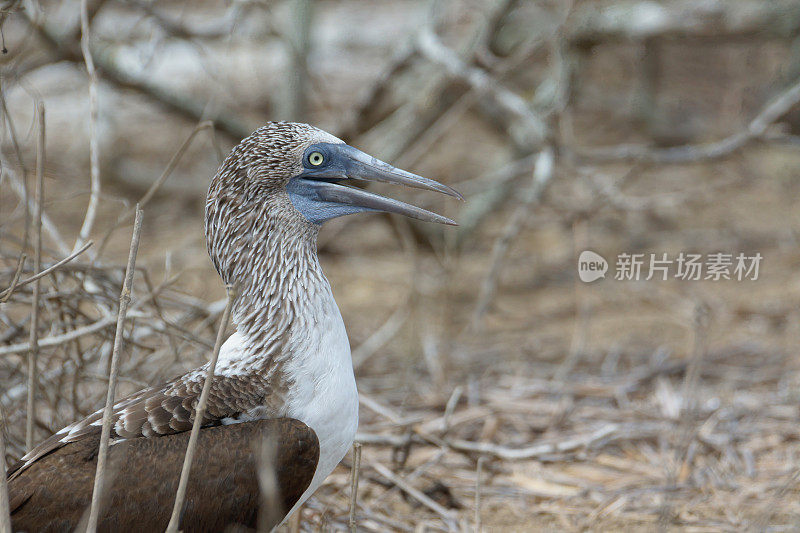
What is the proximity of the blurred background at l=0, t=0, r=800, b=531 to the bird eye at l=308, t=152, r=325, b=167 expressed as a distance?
0.62 metres

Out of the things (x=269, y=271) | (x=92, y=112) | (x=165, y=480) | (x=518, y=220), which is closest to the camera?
(x=165, y=480)

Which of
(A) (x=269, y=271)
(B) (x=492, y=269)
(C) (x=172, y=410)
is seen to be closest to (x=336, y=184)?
(A) (x=269, y=271)

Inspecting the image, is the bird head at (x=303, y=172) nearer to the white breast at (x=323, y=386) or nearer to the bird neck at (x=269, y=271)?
the bird neck at (x=269, y=271)

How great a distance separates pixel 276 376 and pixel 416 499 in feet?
4.35

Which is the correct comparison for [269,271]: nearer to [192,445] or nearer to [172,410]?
[172,410]

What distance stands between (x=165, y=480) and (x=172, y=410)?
0.70 ft

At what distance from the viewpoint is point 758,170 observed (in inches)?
340

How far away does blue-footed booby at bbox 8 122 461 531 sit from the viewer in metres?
2.59

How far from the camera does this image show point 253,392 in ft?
9.21

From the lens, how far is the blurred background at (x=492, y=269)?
381 cm

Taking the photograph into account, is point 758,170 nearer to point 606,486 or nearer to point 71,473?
point 606,486

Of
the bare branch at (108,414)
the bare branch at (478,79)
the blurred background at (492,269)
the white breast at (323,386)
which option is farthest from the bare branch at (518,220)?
the bare branch at (108,414)

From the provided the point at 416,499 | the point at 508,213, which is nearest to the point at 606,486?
the point at 416,499

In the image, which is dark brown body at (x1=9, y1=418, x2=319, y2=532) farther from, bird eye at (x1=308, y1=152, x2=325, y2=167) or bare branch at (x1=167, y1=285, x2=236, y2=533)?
bird eye at (x1=308, y1=152, x2=325, y2=167)
